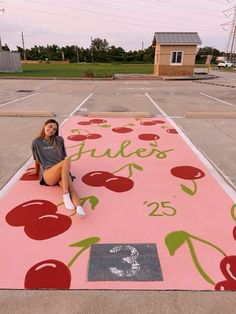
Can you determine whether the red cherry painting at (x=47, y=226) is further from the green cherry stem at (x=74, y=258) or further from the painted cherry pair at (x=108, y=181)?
the painted cherry pair at (x=108, y=181)

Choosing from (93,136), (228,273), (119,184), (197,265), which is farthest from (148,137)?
(228,273)

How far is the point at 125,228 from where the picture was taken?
124 inches

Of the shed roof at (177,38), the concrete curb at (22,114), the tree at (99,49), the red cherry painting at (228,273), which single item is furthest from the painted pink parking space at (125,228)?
the tree at (99,49)

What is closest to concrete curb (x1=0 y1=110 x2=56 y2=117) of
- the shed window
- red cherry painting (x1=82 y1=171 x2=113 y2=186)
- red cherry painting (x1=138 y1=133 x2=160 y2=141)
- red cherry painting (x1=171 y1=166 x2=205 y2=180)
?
red cherry painting (x1=138 y1=133 x2=160 y2=141)

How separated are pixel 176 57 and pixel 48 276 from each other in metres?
29.7

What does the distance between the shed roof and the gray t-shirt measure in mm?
27035

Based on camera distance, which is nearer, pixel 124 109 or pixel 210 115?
pixel 210 115

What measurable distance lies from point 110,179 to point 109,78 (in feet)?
73.0

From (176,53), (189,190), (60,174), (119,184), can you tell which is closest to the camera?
(60,174)

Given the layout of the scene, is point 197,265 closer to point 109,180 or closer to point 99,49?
point 109,180

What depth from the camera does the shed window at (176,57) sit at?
2862cm

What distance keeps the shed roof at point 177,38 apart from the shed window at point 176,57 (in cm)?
104

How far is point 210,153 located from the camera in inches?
223

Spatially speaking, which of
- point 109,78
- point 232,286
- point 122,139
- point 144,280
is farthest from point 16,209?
point 109,78
